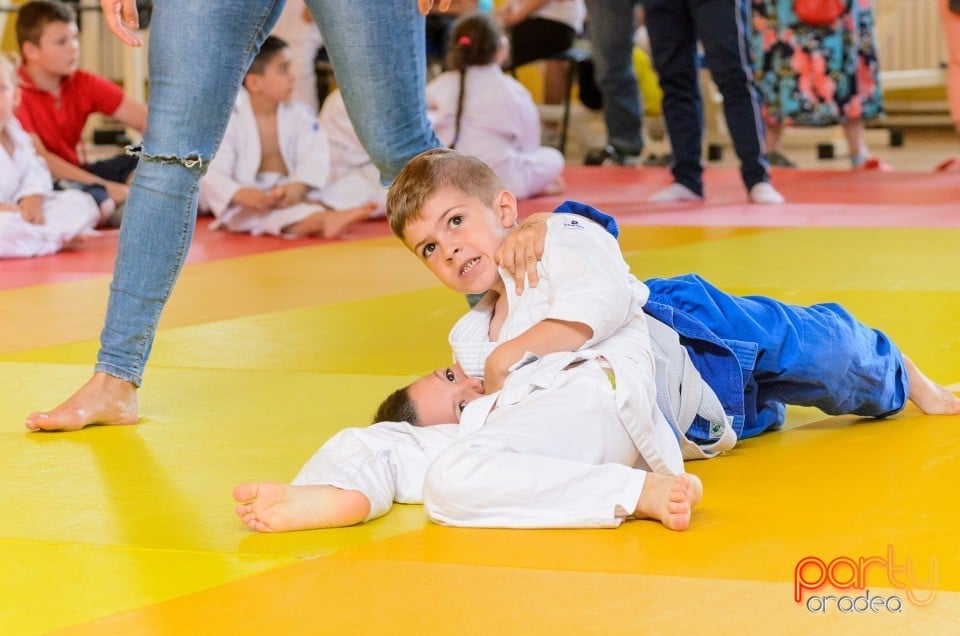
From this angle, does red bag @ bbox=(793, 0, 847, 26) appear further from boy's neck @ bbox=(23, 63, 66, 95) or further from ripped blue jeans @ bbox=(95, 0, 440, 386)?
ripped blue jeans @ bbox=(95, 0, 440, 386)

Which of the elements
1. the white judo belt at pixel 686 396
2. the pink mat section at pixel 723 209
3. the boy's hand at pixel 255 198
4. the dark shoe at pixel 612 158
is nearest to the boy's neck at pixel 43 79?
the pink mat section at pixel 723 209

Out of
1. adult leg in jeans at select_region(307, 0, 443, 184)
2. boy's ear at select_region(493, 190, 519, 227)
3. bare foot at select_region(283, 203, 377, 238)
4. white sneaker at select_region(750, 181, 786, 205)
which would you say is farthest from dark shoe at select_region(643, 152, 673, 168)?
boy's ear at select_region(493, 190, 519, 227)

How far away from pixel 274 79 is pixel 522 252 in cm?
422

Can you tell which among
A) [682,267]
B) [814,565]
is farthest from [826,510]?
[682,267]

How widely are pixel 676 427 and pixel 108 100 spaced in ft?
16.6

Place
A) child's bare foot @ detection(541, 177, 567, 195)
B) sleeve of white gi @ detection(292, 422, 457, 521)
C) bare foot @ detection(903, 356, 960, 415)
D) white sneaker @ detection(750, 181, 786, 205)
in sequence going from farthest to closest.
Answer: child's bare foot @ detection(541, 177, 567, 195), white sneaker @ detection(750, 181, 786, 205), bare foot @ detection(903, 356, 960, 415), sleeve of white gi @ detection(292, 422, 457, 521)

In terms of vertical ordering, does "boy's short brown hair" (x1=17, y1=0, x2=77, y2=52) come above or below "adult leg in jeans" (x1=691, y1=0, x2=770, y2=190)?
above

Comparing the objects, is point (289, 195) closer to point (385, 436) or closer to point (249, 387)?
point (249, 387)

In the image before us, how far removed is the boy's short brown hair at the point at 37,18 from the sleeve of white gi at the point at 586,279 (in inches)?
181

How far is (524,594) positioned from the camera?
1736mm

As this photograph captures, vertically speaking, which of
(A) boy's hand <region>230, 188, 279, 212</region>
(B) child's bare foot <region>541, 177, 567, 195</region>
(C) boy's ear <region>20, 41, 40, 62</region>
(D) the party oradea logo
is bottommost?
(B) child's bare foot <region>541, 177, 567, 195</region>

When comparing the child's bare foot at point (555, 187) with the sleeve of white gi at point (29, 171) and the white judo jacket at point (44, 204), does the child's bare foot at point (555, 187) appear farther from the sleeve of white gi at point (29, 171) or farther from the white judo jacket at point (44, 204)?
the sleeve of white gi at point (29, 171)

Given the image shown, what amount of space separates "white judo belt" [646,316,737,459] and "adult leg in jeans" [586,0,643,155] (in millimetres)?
5907

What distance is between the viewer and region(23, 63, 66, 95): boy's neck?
6.57 metres
